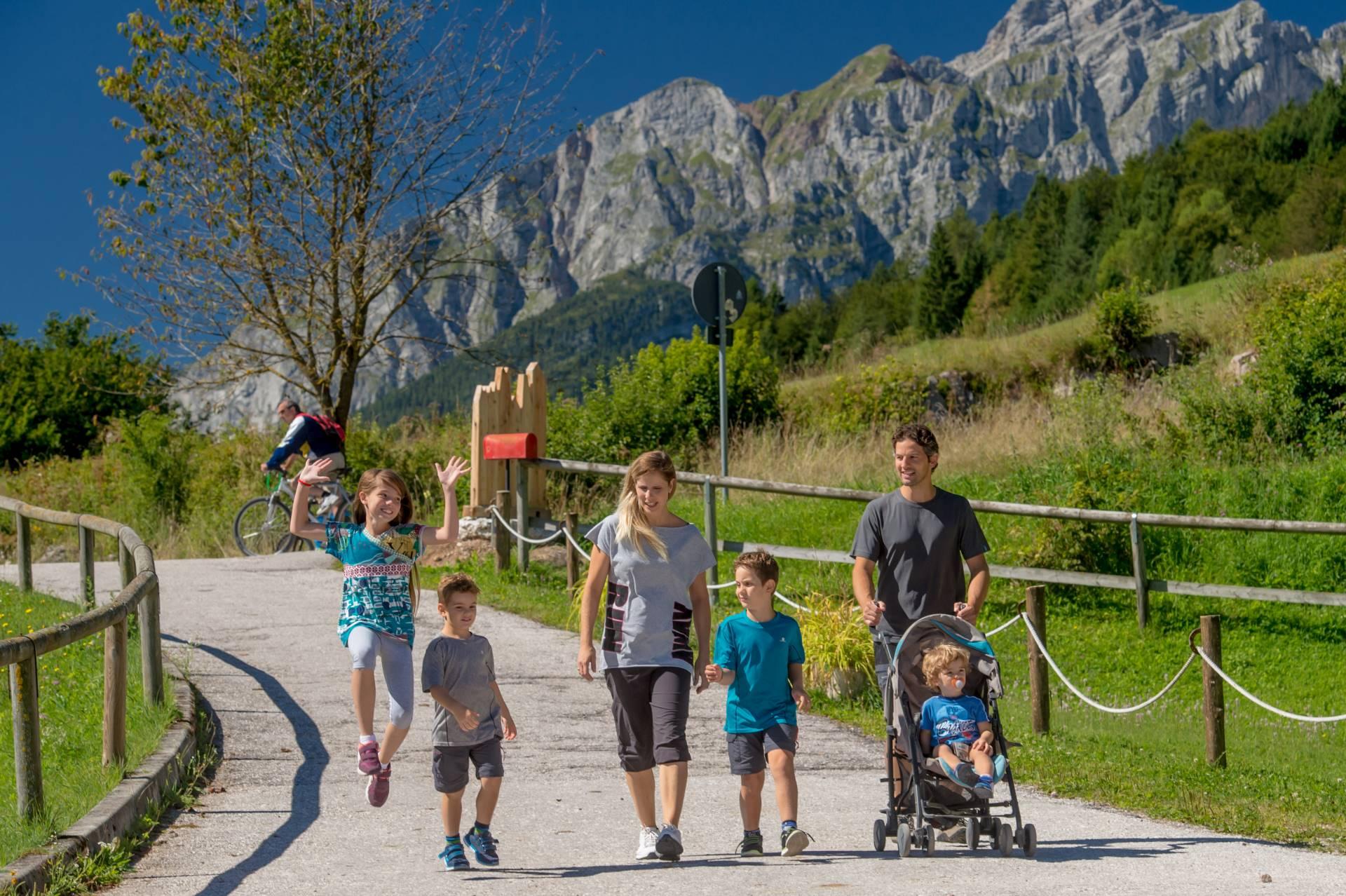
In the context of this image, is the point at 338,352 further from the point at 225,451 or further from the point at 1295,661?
the point at 1295,661

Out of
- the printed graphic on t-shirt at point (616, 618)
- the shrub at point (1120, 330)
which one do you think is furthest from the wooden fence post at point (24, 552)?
the shrub at point (1120, 330)

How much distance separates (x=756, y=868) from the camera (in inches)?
219

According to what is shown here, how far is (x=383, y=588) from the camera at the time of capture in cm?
638

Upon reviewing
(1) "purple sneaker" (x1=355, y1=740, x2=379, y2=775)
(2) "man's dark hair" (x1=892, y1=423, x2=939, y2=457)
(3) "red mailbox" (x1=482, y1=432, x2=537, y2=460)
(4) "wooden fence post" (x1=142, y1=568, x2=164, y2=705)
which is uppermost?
(3) "red mailbox" (x1=482, y1=432, x2=537, y2=460)

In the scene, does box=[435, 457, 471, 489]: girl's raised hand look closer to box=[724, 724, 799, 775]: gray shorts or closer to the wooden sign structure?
box=[724, 724, 799, 775]: gray shorts

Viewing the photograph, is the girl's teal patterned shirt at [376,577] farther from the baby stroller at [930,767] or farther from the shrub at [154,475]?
the shrub at [154,475]

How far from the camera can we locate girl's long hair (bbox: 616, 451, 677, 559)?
5.74 m

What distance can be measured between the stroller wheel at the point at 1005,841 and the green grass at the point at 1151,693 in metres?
1.37

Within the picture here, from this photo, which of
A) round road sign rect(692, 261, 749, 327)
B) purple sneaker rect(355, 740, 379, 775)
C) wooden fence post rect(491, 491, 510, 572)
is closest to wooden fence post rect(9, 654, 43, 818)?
purple sneaker rect(355, 740, 379, 775)

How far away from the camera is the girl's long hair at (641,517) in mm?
5738

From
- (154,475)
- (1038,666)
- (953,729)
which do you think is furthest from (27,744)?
(154,475)

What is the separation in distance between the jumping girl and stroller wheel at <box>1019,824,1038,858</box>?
2673 mm

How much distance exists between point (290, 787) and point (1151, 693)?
719 cm

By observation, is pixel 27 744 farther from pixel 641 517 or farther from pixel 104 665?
pixel 641 517
